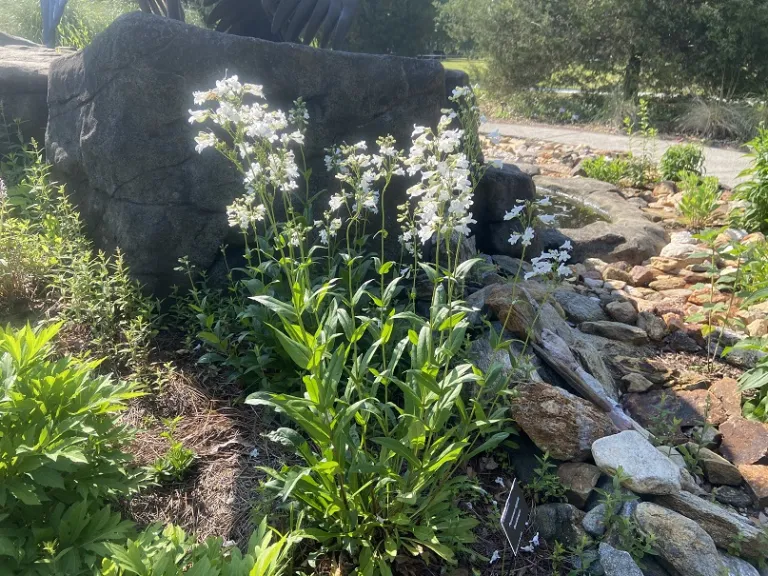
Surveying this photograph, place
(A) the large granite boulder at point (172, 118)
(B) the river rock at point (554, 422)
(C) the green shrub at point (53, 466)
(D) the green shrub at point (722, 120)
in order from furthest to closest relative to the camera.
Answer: (D) the green shrub at point (722, 120), (A) the large granite boulder at point (172, 118), (B) the river rock at point (554, 422), (C) the green shrub at point (53, 466)

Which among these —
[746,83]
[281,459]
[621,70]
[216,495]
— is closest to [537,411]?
[281,459]

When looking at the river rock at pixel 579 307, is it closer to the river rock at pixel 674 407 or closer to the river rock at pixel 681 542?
the river rock at pixel 674 407

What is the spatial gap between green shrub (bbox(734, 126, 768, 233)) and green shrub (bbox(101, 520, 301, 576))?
5.31 m

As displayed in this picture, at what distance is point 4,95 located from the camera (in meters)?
5.12

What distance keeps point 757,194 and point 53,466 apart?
5.81 meters

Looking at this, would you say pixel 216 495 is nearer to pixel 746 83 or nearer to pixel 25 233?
pixel 25 233

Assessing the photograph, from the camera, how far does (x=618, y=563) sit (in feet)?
7.85

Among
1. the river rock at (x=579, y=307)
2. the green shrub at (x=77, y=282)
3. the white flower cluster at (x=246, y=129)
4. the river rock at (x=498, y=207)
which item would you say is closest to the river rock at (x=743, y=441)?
the river rock at (x=579, y=307)

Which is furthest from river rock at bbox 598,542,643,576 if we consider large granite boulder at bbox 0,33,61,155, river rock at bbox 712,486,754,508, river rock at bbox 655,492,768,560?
large granite boulder at bbox 0,33,61,155

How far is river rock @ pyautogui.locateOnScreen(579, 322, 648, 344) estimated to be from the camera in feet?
14.0

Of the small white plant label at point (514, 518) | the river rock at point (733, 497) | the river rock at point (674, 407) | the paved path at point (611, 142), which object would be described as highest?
the small white plant label at point (514, 518)

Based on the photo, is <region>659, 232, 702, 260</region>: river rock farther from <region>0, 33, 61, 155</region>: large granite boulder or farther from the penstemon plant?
<region>0, 33, 61, 155</region>: large granite boulder

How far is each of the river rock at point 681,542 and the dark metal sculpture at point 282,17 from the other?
3.97m

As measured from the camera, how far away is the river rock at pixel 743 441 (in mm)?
3174
